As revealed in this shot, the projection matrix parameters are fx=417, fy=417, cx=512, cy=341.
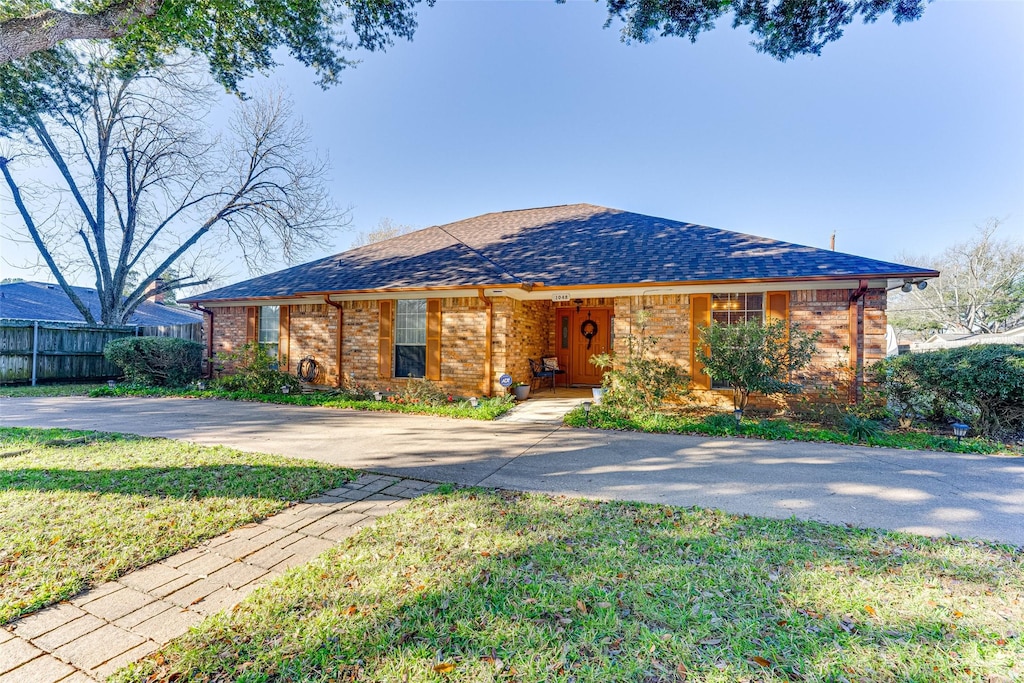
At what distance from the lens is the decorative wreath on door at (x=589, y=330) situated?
12.2m

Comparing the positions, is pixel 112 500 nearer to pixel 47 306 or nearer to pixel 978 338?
pixel 47 306

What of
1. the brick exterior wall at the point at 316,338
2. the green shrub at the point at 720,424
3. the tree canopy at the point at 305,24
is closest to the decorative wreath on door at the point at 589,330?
the green shrub at the point at 720,424

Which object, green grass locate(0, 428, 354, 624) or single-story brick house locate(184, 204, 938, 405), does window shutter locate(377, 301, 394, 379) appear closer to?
single-story brick house locate(184, 204, 938, 405)

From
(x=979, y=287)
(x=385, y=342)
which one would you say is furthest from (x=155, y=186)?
(x=979, y=287)

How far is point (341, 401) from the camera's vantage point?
959 centimetres

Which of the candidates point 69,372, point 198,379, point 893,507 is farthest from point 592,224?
point 69,372

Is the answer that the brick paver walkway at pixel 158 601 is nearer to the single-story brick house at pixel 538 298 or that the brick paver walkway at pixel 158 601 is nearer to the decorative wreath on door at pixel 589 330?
the single-story brick house at pixel 538 298

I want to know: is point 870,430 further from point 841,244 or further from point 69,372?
point 841,244

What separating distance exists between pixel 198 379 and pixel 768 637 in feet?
48.5

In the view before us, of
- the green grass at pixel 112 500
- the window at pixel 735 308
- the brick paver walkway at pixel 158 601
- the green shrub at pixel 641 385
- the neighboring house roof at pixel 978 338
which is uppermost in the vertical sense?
the window at pixel 735 308

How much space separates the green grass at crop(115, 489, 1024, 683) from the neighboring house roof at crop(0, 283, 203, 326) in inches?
712

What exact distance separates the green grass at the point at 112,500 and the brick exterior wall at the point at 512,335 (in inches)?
200

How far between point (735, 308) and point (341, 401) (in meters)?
8.80

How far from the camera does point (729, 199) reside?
17203 mm
